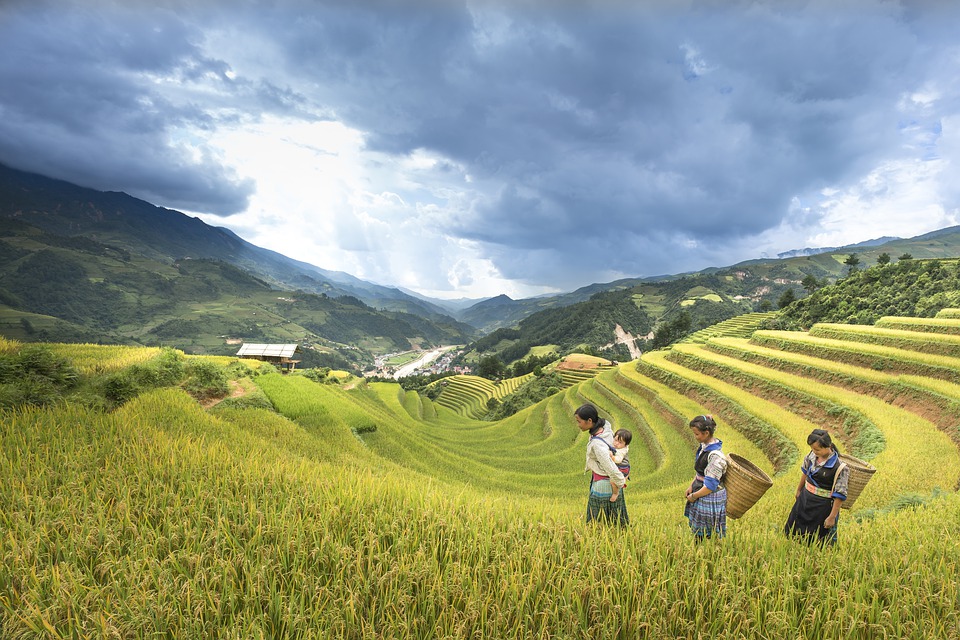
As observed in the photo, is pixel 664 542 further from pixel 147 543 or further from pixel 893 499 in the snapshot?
pixel 893 499

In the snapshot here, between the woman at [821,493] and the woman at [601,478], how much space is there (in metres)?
2.13

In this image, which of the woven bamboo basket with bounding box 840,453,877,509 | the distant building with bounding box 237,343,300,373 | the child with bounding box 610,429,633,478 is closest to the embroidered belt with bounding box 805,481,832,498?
the woven bamboo basket with bounding box 840,453,877,509

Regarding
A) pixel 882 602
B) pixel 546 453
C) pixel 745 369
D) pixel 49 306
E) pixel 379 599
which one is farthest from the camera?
pixel 49 306

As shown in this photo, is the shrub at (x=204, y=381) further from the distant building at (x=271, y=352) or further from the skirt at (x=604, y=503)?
the distant building at (x=271, y=352)

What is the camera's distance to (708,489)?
458cm

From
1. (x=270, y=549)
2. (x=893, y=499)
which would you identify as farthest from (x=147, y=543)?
(x=893, y=499)

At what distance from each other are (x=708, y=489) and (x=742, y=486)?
387 mm

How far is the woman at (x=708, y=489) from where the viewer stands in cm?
457

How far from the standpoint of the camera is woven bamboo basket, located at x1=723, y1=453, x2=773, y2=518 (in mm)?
4320

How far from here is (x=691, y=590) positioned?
311 cm

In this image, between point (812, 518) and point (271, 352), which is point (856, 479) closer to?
point (812, 518)

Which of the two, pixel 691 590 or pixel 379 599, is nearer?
pixel 379 599

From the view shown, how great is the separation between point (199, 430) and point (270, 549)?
4.95 metres

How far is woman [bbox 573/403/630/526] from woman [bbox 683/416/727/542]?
885mm
